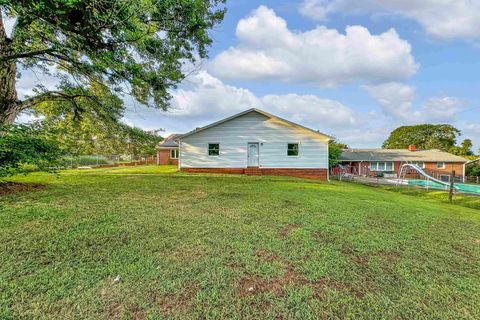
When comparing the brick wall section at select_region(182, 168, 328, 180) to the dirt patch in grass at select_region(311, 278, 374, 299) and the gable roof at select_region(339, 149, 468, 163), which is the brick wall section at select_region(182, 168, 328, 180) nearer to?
the dirt patch in grass at select_region(311, 278, 374, 299)

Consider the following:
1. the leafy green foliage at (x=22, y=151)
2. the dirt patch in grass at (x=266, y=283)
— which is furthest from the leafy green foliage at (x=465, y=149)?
the leafy green foliage at (x=22, y=151)

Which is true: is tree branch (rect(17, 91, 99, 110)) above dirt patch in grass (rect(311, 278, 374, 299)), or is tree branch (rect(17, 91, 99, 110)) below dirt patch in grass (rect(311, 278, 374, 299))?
above

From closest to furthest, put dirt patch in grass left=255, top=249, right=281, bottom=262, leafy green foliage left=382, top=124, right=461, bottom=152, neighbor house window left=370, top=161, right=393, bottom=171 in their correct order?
dirt patch in grass left=255, top=249, right=281, bottom=262 → neighbor house window left=370, top=161, right=393, bottom=171 → leafy green foliage left=382, top=124, right=461, bottom=152

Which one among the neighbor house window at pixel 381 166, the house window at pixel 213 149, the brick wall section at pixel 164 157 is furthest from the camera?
the brick wall section at pixel 164 157

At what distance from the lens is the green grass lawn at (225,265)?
246 cm

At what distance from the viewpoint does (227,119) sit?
17.4 metres

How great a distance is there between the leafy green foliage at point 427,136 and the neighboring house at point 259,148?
41.0 m

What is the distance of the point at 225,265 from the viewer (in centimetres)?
322

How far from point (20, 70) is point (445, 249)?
13.2 m

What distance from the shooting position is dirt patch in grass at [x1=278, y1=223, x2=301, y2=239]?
14.3 ft

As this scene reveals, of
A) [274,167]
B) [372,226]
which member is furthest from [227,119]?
[372,226]

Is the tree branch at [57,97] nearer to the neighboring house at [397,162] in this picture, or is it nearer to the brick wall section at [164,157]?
the brick wall section at [164,157]

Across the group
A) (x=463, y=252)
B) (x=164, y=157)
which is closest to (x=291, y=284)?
(x=463, y=252)

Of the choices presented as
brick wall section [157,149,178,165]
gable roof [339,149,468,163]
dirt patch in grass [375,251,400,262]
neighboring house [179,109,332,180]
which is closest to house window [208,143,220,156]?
neighboring house [179,109,332,180]
